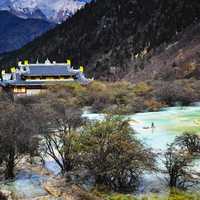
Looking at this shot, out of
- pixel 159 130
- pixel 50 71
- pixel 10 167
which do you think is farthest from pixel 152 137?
pixel 50 71

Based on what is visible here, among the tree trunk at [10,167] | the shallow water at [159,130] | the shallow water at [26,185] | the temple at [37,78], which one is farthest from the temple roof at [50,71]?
the tree trunk at [10,167]

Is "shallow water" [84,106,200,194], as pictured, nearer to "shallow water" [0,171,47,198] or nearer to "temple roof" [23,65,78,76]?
"shallow water" [0,171,47,198]

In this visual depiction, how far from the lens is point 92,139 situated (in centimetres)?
2711

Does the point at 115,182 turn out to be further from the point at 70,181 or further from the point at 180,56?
the point at 180,56

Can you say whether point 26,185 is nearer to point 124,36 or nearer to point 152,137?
point 152,137

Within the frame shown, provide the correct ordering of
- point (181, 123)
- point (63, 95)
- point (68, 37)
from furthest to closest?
point (68, 37)
point (63, 95)
point (181, 123)

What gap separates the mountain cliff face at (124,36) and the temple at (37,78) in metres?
24.3

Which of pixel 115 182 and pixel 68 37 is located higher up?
pixel 68 37

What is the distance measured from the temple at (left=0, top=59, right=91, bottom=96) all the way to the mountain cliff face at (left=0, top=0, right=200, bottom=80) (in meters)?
24.3

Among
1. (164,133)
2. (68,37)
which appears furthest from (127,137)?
(68,37)

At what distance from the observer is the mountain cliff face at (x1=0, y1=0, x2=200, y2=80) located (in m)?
124

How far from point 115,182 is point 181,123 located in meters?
26.6

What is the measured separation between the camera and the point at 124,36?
147000 mm

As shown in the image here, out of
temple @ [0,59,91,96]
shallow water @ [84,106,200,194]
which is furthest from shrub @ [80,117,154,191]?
temple @ [0,59,91,96]
